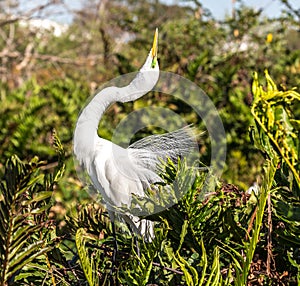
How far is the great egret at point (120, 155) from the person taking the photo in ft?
4.55

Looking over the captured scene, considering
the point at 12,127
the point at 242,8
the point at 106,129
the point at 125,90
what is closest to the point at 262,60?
the point at 242,8

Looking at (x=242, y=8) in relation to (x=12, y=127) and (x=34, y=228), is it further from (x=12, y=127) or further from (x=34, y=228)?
(x=34, y=228)

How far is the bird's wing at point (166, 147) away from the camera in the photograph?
1.34 meters

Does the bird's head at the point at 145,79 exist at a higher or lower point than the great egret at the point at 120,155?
higher

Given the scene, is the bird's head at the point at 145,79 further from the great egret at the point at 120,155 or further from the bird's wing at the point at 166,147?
the bird's wing at the point at 166,147

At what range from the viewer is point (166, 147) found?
1382 mm

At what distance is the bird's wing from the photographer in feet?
4.38

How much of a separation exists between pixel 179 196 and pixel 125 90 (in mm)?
733

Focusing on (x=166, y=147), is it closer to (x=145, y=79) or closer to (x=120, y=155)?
(x=120, y=155)

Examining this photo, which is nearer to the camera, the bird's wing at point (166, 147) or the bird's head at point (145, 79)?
the bird's wing at point (166, 147)

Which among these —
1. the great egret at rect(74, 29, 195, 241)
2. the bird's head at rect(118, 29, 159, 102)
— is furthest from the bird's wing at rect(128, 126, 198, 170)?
the bird's head at rect(118, 29, 159, 102)

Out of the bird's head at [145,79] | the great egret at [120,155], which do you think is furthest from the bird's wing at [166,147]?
the bird's head at [145,79]

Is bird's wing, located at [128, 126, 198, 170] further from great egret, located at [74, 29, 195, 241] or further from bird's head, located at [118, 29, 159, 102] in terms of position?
bird's head, located at [118, 29, 159, 102]

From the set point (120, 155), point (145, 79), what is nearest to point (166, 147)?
point (120, 155)
